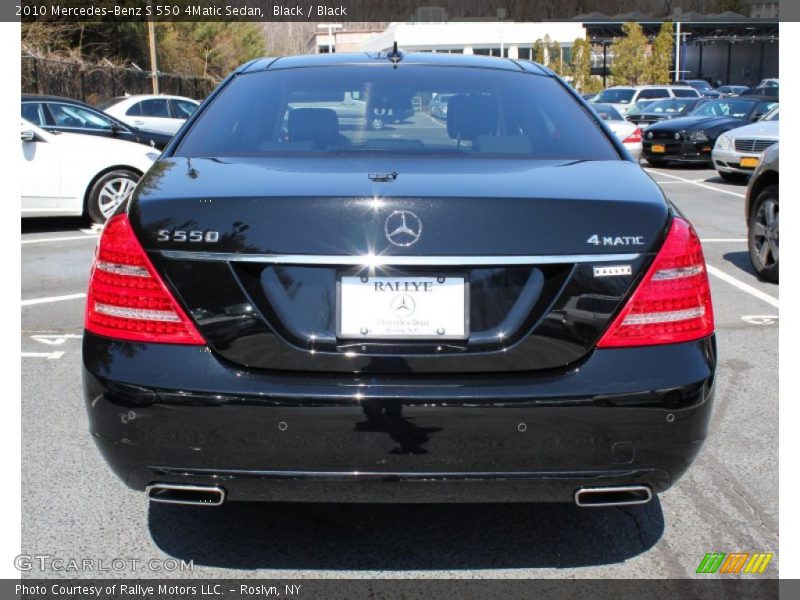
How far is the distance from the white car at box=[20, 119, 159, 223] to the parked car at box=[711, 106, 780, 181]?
9.46 meters

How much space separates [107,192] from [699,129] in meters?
13.0

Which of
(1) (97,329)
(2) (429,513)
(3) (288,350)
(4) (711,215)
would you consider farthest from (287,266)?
(4) (711,215)

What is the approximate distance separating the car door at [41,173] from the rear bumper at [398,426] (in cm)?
837

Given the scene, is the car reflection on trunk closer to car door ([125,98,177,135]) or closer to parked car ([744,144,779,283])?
parked car ([744,144,779,283])

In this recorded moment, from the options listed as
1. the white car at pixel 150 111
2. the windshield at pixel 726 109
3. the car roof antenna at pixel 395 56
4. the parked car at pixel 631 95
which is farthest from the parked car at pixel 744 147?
the parked car at pixel 631 95

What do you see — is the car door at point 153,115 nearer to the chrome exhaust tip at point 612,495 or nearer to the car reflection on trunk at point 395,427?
the car reflection on trunk at point 395,427

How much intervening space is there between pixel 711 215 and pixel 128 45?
36.0 meters

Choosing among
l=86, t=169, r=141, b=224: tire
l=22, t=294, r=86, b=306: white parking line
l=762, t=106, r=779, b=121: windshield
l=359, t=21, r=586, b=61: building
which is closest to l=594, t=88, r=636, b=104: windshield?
l=762, t=106, r=779, b=121: windshield

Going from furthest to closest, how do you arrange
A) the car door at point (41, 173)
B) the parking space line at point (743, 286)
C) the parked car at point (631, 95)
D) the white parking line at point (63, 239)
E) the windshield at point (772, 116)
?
the parked car at point (631, 95), the windshield at point (772, 116), the car door at point (41, 173), the white parking line at point (63, 239), the parking space line at point (743, 286)

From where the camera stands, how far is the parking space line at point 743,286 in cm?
702

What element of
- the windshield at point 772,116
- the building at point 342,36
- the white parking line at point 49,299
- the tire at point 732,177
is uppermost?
the building at point 342,36

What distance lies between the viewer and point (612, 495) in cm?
264

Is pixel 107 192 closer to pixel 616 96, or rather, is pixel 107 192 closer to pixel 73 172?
pixel 73 172

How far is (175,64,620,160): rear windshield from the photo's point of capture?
328 centimetres
